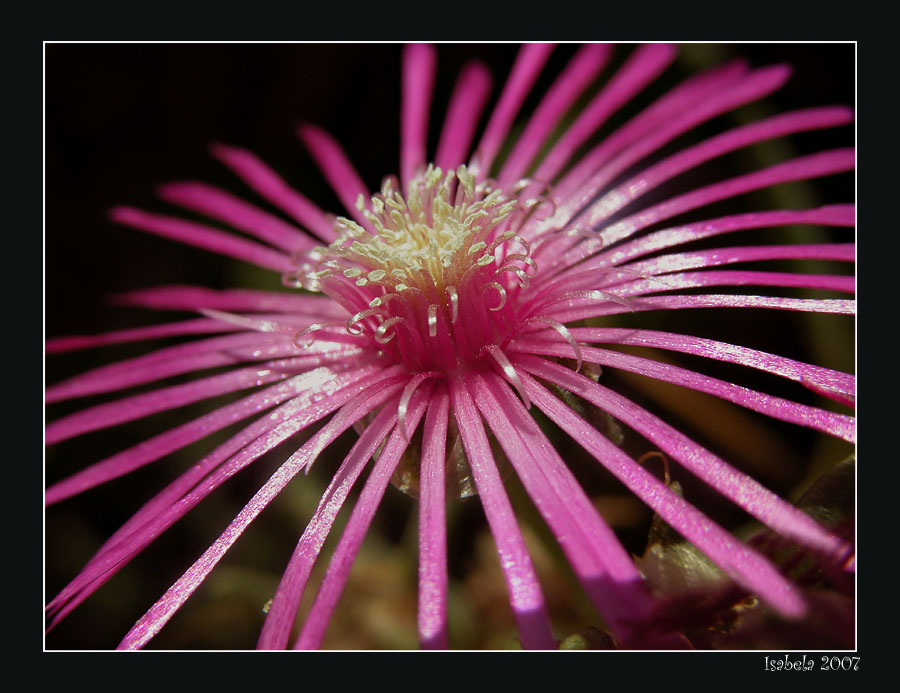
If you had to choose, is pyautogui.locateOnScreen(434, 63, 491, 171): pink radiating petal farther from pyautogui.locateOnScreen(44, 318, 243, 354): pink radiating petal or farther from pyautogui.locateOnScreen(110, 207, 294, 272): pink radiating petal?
pyautogui.locateOnScreen(44, 318, 243, 354): pink radiating petal

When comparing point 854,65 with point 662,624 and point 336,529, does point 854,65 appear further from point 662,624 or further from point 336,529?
point 336,529

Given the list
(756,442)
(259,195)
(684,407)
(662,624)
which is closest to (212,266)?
(259,195)

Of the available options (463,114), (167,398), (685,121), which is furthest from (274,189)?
(685,121)

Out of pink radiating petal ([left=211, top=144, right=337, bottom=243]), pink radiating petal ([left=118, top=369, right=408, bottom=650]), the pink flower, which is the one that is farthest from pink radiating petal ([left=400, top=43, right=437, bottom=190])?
pink radiating petal ([left=118, top=369, right=408, bottom=650])

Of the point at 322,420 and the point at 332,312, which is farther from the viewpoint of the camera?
the point at 332,312

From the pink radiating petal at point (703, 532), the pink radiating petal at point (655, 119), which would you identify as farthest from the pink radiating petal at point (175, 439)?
the pink radiating petal at point (655, 119)

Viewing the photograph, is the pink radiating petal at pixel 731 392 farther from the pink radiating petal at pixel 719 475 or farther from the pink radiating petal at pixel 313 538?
the pink radiating petal at pixel 313 538
